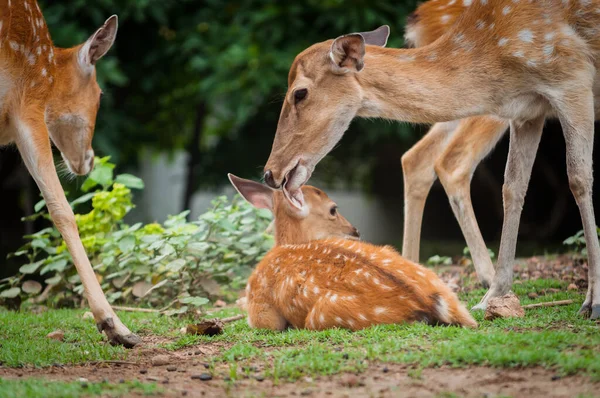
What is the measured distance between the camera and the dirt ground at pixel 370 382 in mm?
3432

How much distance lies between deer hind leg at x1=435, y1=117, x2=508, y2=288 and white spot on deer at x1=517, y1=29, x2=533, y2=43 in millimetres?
1245

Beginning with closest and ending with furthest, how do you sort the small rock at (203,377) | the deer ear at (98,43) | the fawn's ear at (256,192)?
1. the small rock at (203,377)
2. the deer ear at (98,43)
3. the fawn's ear at (256,192)

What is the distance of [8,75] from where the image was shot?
5.03 meters

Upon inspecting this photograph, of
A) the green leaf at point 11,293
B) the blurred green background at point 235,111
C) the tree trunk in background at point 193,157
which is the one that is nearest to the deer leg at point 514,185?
the green leaf at point 11,293

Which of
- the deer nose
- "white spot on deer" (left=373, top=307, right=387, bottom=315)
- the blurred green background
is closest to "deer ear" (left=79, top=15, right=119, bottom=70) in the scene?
the deer nose

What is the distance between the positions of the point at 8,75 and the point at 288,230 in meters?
2.02

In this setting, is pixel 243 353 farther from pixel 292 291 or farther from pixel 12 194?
pixel 12 194

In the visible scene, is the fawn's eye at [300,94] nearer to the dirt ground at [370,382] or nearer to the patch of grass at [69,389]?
the dirt ground at [370,382]

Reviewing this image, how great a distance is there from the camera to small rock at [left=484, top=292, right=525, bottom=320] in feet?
15.8

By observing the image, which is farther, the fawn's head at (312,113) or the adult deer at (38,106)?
the fawn's head at (312,113)

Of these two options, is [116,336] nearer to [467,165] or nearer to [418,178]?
[418,178]

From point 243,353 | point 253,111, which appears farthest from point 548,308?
point 253,111

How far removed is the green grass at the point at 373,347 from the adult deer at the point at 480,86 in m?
0.94

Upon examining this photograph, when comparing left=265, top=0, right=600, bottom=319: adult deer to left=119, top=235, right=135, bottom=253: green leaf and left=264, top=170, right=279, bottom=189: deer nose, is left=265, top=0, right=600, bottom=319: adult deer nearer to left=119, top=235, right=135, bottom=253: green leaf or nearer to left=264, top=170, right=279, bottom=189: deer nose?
left=264, top=170, right=279, bottom=189: deer nose
